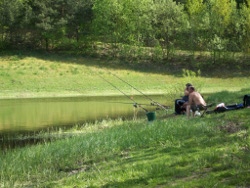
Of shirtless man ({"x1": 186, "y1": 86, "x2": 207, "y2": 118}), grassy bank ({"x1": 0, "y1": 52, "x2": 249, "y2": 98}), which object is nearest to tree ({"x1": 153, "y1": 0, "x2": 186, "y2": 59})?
grassy bank ({"x1": 0, "y1": 52, "x2": 249, "y2": 98})

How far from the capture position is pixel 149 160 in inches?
310

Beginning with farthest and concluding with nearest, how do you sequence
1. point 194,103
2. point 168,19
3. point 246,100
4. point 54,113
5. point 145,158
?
point 168,19 < point 54,113 < point 194,103 < point 246,100 < point 145,158

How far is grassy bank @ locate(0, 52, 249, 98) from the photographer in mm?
37844

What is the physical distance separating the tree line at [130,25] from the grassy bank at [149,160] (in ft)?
123

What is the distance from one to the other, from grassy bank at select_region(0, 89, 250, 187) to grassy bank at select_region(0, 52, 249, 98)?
25.3m

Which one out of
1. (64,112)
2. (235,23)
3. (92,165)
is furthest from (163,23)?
(92,165)

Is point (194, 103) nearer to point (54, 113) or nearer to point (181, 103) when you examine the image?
point (181, 103)

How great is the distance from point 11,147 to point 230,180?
934 centimetres

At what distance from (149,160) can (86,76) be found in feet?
114

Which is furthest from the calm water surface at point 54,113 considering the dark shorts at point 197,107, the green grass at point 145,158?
the dark shorts at point 197,107

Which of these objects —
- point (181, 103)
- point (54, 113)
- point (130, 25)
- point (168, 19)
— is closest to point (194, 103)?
point (181, 103)

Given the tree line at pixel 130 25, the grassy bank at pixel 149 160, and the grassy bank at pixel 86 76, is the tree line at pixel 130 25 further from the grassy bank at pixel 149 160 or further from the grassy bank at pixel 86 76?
the grassy bank at pixel 149 160

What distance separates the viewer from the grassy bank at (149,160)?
6.45 meters

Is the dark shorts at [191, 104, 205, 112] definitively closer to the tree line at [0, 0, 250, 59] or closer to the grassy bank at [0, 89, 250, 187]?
the grassy bank at [0, 89, 250, 187]
